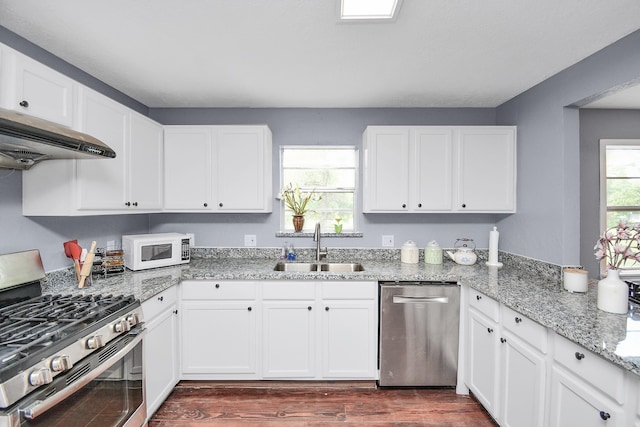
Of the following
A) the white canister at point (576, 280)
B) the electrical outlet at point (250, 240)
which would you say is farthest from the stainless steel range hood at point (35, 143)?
the white canister at point (576, 280)

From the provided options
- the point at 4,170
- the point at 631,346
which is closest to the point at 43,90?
the point at 4,170

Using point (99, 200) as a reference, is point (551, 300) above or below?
below

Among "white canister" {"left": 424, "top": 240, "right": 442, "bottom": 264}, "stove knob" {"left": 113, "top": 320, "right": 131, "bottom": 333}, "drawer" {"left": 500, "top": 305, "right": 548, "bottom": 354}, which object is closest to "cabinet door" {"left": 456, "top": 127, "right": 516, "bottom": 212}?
"white canister" {"left": 424, "top": 240, "right": 442, "bottom": 264}

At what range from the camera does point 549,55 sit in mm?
1956

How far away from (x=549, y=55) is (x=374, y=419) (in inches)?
109

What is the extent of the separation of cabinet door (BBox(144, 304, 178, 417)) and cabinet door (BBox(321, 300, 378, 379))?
3.79ft

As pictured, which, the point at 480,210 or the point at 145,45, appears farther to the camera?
the point at 480,210

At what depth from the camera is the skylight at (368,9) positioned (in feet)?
4.67

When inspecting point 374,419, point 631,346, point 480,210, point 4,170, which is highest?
point 4,170

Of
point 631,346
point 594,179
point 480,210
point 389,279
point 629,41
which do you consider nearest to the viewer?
point 631,346

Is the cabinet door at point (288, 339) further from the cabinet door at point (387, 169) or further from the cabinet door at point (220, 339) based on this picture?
the cabinet door at point (387, 169)

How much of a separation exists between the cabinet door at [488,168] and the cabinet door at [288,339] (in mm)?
1798

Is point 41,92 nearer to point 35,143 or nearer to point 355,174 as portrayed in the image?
point 35,143

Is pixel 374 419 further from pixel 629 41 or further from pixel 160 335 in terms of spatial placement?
pixel 629 41
